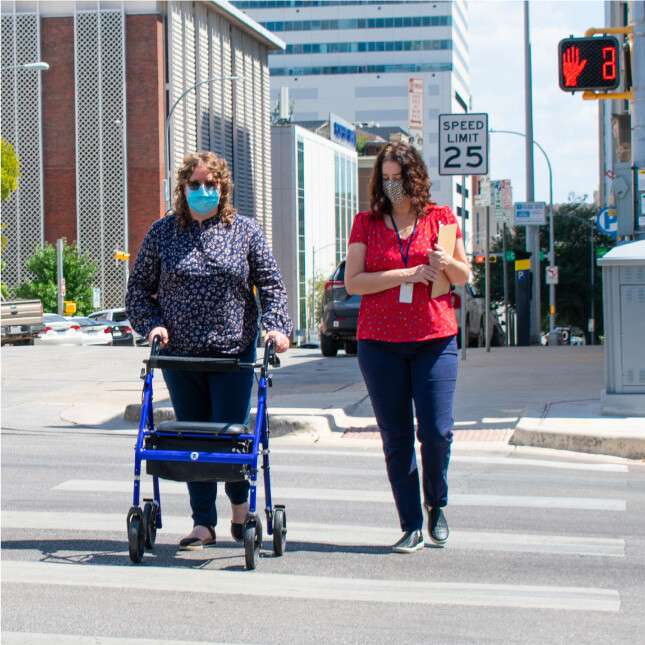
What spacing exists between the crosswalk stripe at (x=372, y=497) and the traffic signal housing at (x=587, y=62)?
23.0 feet

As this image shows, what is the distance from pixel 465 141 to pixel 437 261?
9483 mm

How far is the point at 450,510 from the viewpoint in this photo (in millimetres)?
6398

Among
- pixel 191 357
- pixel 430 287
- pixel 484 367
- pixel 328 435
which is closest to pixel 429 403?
pixel 430 287

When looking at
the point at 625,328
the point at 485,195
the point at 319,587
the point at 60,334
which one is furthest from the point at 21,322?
the point at 319,587

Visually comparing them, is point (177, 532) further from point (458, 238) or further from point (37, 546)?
point (458, 238)

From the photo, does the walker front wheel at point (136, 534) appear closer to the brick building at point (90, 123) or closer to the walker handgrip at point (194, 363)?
the walker handgrip at point (194, 363)

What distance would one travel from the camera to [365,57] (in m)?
118

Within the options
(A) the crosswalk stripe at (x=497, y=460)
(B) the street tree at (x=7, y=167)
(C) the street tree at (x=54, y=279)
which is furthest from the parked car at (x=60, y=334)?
(A) the crosswalk stripe at (x=497, y=460)

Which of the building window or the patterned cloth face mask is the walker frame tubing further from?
the building window

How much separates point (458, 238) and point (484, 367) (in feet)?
36.3

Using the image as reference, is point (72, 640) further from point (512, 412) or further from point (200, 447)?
point (512, 412)

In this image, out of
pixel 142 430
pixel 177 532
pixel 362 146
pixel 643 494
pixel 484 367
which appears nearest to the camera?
pixel 142 430

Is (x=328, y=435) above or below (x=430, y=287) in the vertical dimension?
below

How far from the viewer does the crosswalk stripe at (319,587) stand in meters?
4.48
